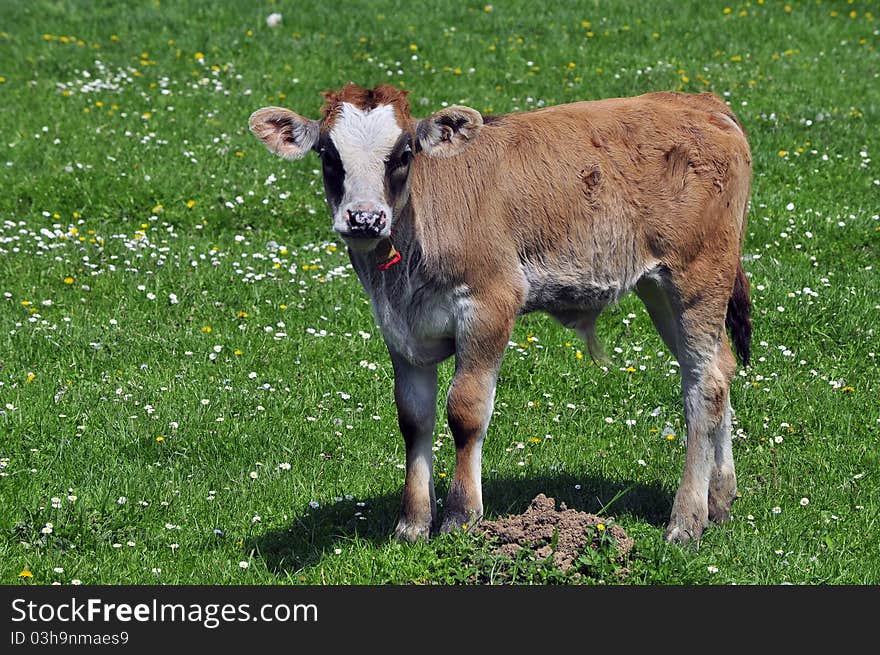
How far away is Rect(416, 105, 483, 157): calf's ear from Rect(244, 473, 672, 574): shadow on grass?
2.16 m

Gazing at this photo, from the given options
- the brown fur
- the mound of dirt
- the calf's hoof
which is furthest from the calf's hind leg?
the brown fur

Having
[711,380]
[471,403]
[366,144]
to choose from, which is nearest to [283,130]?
[366,144]

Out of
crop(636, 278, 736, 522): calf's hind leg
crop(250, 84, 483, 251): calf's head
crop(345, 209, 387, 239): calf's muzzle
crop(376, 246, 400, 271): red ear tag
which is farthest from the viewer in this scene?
crop(636, 278, 736, 522): calf's hind leg

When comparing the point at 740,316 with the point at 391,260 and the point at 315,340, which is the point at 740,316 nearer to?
the point at 391,260

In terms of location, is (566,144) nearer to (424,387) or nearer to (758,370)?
(424,387)

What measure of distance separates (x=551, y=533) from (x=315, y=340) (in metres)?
3.83

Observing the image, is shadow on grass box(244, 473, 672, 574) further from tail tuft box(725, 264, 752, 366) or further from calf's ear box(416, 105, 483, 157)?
calf's ear box(416, 105, 483, 157)

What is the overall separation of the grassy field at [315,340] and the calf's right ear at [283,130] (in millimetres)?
2197

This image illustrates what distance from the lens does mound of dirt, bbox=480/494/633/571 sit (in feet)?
21.3

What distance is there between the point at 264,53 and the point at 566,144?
10.4m

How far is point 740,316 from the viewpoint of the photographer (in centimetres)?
805

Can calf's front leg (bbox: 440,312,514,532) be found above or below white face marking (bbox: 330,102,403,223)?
below

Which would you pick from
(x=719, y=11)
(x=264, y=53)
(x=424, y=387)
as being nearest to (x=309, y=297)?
(x=424, y=387)

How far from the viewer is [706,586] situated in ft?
21.0
